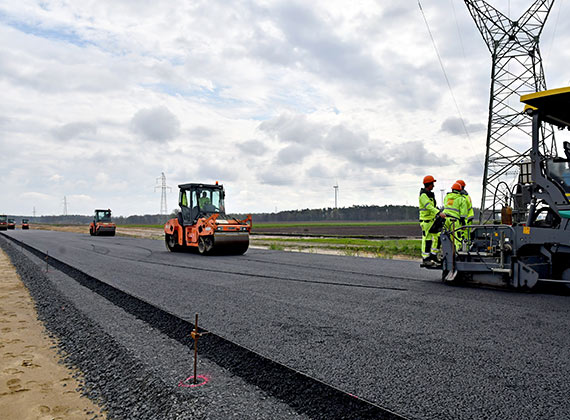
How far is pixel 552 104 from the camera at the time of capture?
6.62 m

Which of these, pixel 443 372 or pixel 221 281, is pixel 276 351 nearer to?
pixel 443 372

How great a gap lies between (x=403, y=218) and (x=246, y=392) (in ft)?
309

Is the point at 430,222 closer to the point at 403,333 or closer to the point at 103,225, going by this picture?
the point at 403,333

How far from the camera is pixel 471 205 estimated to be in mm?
8742

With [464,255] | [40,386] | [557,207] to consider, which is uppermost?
[557,207]

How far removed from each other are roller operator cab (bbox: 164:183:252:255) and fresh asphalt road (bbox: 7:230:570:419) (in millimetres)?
5453

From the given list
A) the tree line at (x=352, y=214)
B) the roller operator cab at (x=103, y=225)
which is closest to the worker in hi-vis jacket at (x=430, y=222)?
the roller operator cab at (x=103, y=225)

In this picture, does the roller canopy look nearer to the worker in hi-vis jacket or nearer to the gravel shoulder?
the worker in hi-vis jacket

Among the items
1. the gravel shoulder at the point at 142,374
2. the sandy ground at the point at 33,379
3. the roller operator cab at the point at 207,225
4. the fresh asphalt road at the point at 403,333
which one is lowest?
the sandy ground at the point at 33,379

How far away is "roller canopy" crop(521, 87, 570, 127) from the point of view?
6.36m

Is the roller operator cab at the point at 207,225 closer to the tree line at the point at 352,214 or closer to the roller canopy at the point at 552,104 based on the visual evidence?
the roller canopy at the point at 552,104

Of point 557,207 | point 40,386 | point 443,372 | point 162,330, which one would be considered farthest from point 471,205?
point 40,386

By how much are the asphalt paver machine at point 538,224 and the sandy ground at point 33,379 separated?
238 inches

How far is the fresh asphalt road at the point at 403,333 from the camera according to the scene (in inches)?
126
